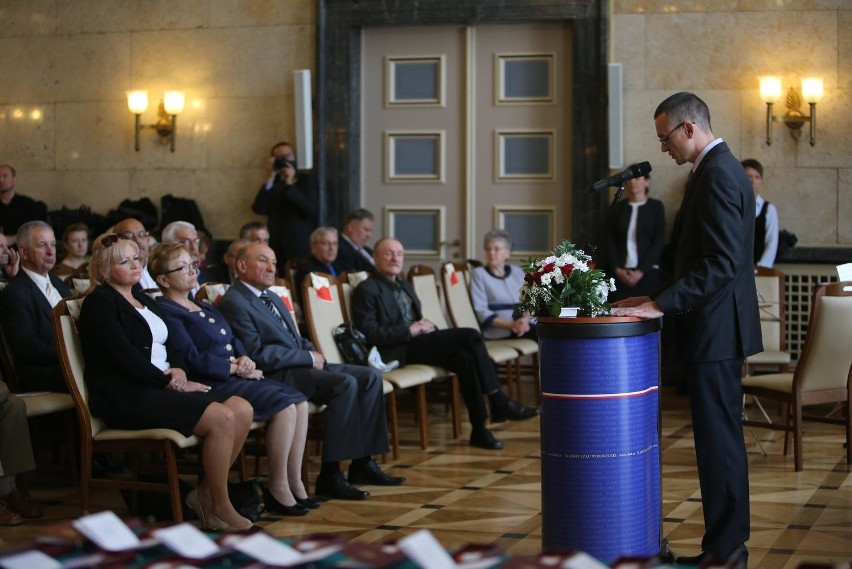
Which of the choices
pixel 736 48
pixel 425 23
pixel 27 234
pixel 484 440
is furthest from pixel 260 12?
pixel 484 440

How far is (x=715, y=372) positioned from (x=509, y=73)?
6.23 m

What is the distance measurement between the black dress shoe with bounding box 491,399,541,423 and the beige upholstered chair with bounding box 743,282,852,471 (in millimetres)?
1790

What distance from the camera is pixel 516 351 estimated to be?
7.78 metres

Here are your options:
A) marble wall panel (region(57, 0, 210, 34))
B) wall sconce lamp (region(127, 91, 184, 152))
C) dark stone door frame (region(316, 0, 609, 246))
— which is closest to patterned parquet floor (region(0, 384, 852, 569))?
dark stone door frame (region(316, 0, 609, 246))

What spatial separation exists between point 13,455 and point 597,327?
8.52ft

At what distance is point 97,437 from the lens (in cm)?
464

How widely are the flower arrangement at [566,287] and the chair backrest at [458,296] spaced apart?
381cm

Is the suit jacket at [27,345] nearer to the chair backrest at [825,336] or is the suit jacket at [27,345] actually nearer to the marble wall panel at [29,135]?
the chair backrest at [825,336]

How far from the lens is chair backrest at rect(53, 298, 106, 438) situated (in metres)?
4.60

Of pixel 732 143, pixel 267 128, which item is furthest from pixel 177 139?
pixel 732 143

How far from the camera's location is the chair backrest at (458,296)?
25.4 ft

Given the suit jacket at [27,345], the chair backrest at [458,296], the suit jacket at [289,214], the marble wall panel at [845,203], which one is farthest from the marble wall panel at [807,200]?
the suit jacket at [27,345]

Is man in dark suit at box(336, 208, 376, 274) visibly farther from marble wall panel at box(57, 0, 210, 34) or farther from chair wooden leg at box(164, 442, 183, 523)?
chair wooden leg at box(164, 442, 183, 523)

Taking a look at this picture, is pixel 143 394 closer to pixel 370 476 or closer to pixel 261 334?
pixel 261 334
